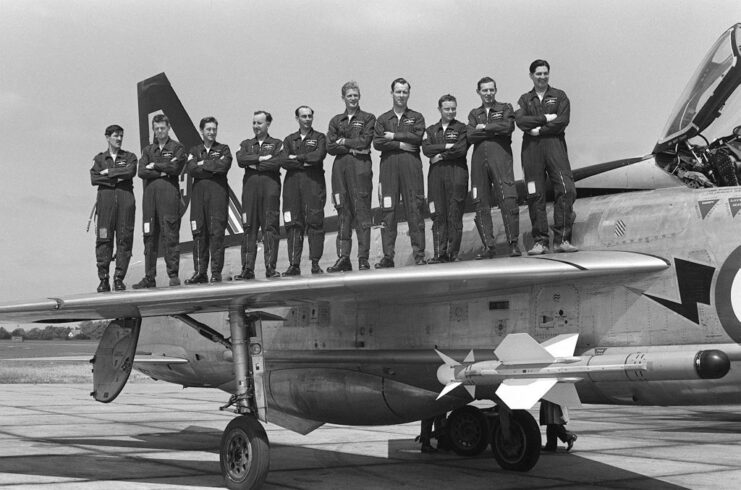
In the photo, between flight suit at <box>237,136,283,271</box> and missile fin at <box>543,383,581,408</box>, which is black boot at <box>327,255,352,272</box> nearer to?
flight suit at <box>237,136,283,271</box>

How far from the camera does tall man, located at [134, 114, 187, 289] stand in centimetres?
1110

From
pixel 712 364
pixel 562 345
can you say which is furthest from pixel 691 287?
pixel 562 345

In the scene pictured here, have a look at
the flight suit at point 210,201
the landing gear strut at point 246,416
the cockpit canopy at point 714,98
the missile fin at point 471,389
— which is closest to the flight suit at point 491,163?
the missile fin at point 471,389

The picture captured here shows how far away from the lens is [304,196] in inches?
411

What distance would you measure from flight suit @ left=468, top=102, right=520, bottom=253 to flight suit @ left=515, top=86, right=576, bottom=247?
0.25 m

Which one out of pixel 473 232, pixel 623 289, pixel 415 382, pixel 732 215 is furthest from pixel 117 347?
pixel 732 215

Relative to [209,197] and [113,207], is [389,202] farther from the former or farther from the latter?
[113,207]

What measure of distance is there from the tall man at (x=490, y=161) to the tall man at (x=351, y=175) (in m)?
1.34

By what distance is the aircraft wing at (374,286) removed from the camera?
773cm

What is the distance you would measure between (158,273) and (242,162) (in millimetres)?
2846

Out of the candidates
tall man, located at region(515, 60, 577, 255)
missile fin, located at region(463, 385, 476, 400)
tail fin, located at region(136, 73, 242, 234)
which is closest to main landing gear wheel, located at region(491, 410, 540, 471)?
missile fin, located at region(463, 385, 476, 400)

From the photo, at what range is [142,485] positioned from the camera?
9133 mm

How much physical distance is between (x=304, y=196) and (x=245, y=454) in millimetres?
3043

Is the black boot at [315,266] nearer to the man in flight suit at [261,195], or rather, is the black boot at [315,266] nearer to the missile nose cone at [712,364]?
the man in flight suit at [261,195]
